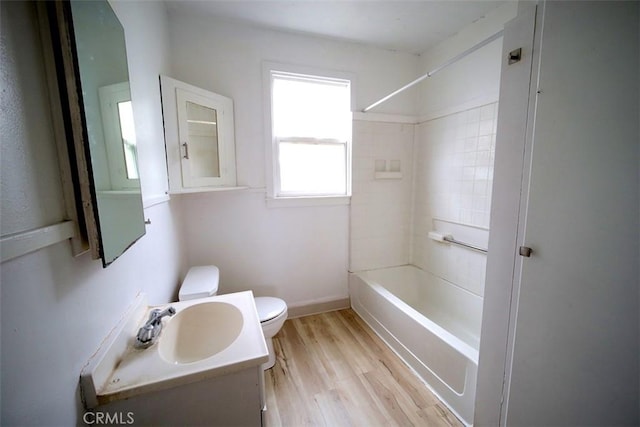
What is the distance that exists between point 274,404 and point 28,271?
1.41m

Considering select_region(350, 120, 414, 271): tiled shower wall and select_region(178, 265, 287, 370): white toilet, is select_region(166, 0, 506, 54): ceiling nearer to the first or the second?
select_region(350, 120, 414, 271): tiled shower wall

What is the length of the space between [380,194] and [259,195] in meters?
1.18

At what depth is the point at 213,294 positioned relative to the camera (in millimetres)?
1491

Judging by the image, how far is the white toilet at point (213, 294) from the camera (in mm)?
1447

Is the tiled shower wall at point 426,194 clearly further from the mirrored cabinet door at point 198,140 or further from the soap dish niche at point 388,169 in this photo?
the mirrored cabinet door at point 198,140

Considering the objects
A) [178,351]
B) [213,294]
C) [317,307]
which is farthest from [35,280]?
[317,307]

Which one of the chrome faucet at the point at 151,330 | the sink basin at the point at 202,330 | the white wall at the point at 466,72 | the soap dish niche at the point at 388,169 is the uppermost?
the white wall at the point at 466,72

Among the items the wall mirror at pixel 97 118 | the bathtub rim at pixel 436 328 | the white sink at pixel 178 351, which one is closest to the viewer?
the wall mirror at pixel 97 118

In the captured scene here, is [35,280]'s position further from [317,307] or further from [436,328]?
[317,307]

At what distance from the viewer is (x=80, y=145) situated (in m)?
0.60

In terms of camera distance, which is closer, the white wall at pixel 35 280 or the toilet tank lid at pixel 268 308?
the white wall at pixel 35 280

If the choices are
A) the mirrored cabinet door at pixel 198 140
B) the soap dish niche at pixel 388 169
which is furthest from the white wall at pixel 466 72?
the mirrored cabinet door at pixel 198 140

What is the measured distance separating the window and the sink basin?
1167 millimetres

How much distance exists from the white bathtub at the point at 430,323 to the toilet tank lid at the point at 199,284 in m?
1.30
